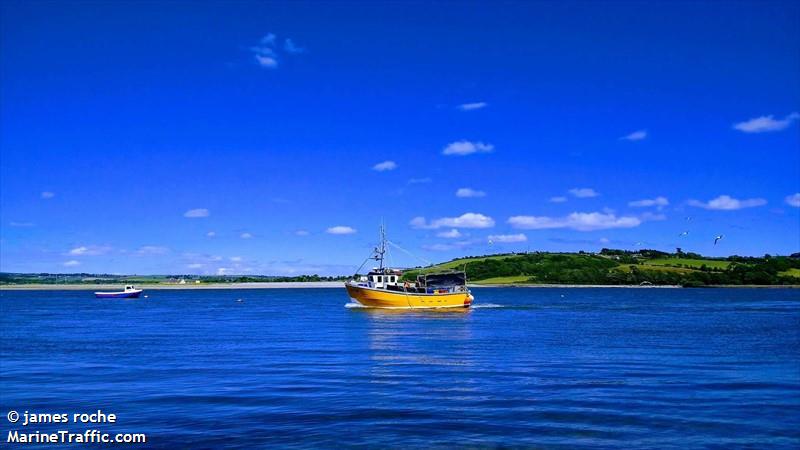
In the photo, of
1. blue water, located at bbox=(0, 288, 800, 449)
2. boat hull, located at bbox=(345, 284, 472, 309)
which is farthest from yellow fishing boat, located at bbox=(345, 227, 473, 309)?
blue water, located at bbox=(0, 288, 800, 449)

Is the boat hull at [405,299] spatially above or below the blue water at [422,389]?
above

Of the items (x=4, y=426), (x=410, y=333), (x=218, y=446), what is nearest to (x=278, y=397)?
(x=218, y=446)

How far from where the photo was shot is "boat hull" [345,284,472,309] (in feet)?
333

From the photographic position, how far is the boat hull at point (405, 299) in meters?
101

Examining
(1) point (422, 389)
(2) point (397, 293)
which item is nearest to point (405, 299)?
(2) point (397, 293)

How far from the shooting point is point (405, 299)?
10275cm

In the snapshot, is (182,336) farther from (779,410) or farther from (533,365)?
(779,410)

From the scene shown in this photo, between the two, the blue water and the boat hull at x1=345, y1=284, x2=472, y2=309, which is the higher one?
the boat hull at x1=345, y1=284, x2=472, y2=309

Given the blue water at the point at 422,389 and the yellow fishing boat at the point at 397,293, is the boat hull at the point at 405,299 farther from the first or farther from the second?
the blue water at the point at 422,389

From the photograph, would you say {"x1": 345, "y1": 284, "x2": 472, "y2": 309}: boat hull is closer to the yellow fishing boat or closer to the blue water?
the yellow fishing boat

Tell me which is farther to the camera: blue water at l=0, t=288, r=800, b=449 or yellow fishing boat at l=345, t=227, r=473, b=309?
yellow fishing boat at l=345, t=227, r=473, b=309

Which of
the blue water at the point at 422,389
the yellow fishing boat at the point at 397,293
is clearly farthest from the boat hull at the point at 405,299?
the blue water at the point at 422,389

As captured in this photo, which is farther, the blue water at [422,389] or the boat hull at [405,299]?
the boat hull at [405,299]

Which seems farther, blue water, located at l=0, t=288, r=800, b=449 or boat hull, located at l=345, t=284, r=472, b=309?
boat hull, located at l=345, t=284, r=472, b=309
